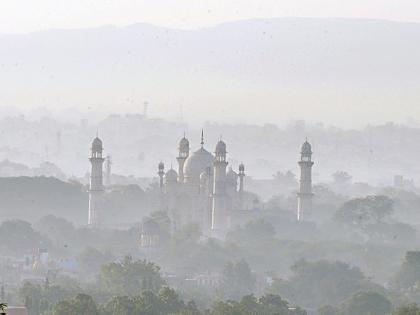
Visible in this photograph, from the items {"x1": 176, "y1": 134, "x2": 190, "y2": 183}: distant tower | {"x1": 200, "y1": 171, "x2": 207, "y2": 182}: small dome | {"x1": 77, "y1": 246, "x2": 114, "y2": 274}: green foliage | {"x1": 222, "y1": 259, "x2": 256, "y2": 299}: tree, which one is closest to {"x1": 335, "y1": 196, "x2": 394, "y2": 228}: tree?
{"x1": 176, "y1": 134, "x2": 190, "y2": 183}: distant tower

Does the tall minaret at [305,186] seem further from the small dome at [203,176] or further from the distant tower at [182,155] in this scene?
the small dome at [203,176]

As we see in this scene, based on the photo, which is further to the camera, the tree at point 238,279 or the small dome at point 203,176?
the small dome at point 203,176

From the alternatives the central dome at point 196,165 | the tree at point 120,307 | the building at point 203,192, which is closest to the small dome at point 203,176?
the building at point 203,192

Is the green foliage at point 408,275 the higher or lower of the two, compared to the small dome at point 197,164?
lower

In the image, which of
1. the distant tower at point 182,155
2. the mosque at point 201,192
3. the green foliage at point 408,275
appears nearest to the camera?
the green foliage at point 408,275

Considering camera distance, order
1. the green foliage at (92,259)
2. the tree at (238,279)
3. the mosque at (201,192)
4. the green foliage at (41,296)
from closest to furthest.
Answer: the green foliage at (41,296)
the tree at (238,279)
the green foliage at (92,259)
the mosque at (201,192)

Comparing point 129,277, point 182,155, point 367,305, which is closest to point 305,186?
point 182,155

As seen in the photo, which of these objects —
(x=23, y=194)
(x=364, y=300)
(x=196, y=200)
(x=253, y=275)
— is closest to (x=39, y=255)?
(x=253, y=275)

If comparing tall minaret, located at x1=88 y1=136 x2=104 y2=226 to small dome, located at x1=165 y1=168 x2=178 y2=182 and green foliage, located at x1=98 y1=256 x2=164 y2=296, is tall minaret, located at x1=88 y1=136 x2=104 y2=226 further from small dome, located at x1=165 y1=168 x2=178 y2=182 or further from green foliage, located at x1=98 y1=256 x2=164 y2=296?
green foliage, located at x1=98 y1=256 x2=164 y2=296
